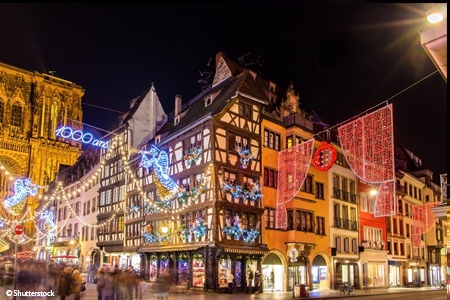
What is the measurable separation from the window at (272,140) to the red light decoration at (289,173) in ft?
3.33

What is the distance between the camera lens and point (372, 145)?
834 inches

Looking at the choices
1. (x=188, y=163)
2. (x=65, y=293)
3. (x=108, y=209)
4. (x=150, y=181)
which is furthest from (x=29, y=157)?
(x=65, y=293)

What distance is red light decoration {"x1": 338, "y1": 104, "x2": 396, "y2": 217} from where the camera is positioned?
20.5 meters

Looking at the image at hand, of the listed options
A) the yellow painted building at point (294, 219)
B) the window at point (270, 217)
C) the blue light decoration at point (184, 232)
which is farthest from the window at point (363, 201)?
the blue light decoration at point (184, 232)

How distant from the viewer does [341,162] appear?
133 ft

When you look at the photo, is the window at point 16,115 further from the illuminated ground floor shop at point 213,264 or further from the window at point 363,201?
the window at point 363,201

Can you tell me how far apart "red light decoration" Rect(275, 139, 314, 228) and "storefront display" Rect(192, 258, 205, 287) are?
19.7 feet

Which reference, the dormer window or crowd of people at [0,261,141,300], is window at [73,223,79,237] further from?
crowd of people at [0,261,141,300]

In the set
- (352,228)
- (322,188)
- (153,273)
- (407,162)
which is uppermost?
(407,162)

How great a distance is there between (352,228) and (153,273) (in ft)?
52.8

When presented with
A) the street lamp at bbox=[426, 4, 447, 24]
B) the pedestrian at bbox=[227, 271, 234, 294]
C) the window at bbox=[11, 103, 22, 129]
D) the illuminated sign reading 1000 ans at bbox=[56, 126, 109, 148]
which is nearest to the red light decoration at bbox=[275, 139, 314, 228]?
the pedestrian at bbox=[227, 271, 234, 294]

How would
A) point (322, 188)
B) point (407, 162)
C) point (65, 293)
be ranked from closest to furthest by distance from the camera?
point (65, 293) → point (322, 188) → point (407, 162)

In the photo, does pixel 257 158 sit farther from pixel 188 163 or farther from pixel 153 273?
pixel 153 273

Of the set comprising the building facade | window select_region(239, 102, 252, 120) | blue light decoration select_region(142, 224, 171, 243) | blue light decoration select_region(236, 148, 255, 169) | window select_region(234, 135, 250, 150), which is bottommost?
blue light decoration select_region(142, 224, 171, 243)
